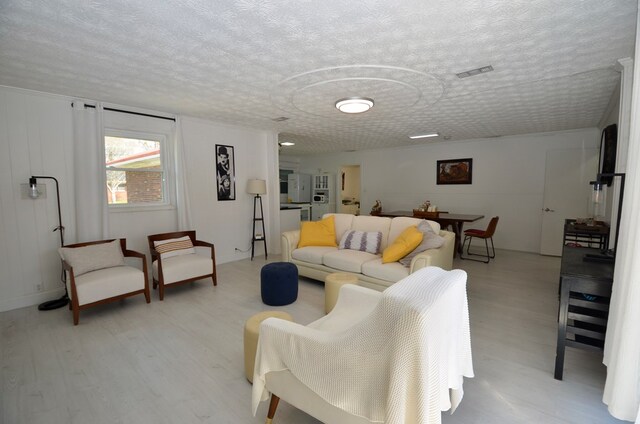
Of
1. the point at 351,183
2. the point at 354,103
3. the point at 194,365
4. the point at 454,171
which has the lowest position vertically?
the point at 194,365

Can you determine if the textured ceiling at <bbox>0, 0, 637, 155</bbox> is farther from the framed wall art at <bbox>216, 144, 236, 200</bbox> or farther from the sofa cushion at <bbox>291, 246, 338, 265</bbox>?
the sofa cushion at <bbox>291, 246, 338, 265</bbox>

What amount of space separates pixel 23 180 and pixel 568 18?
5232 millimetres

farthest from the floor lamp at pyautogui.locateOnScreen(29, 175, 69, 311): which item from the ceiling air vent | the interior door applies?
the interior door

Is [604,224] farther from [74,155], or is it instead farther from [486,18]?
[74,155]

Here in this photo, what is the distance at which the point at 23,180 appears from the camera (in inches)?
129

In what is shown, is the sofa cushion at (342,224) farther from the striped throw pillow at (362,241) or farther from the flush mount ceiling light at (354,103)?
the flush mount ceiling light at (354,103)

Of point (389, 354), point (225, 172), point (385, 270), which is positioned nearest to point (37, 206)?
point (225, 172)

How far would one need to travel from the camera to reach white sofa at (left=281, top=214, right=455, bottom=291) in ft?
10.5

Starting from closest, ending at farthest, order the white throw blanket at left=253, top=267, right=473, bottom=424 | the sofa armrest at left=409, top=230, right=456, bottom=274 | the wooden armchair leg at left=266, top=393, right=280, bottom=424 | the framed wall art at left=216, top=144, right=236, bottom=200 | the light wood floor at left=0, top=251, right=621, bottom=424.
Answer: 1. the white throw blanket at left=253, top=267, right=473, bottom=424
2. the wooden armchair leg at left=266, top=393, right=280, bottom=424
3. the light wood floor at left=0, top=251, right=621, bottom=424
4. the sofa armrest at left=409, top=230, right=456, bottom=274
5. the framed wall art at left=216, top=144, right=236, bottom=200

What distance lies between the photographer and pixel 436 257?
3154mm

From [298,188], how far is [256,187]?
4.09 m

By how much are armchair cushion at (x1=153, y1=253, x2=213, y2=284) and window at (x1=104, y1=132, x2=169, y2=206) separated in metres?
1.15

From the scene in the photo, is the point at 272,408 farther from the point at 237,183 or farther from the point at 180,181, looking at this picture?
the point at 237,183

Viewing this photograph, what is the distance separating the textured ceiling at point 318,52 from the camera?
1.77 meters
